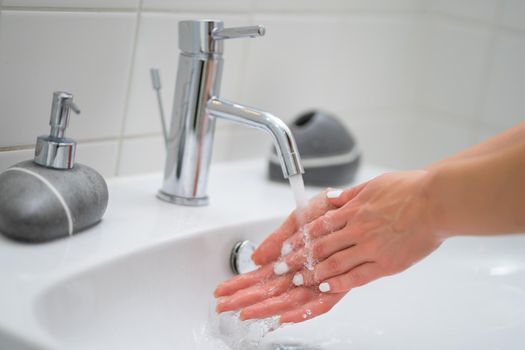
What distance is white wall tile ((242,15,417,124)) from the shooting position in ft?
3.18

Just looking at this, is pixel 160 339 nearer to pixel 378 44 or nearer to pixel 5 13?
pixel 5 13

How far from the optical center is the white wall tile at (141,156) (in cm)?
83

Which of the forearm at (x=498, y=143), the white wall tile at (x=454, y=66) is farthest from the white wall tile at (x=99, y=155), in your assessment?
the white wall tile at (x=454, y=66)

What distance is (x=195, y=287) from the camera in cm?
74

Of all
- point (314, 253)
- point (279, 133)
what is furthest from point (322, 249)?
point (279, 133)

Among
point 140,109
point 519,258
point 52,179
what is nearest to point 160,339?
point 52,179

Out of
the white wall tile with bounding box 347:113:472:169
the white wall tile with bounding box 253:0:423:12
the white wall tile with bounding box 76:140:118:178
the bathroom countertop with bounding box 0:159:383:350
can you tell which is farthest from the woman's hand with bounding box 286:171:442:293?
the white wall tile with bounding box 347:113:472:169

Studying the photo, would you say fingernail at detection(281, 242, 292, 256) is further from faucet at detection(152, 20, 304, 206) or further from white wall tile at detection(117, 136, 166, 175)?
white wall tile at detection(117, 136, 166, 175)

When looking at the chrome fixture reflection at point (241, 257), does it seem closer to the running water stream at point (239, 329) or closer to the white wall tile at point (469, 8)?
the running water stream at point (239, 329)

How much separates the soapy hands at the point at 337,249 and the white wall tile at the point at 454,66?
1.78ft

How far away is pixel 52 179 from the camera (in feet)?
2.07

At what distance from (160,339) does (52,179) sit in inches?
6.4

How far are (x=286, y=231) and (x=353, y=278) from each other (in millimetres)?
85

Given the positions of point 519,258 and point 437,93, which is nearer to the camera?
point 519,258
